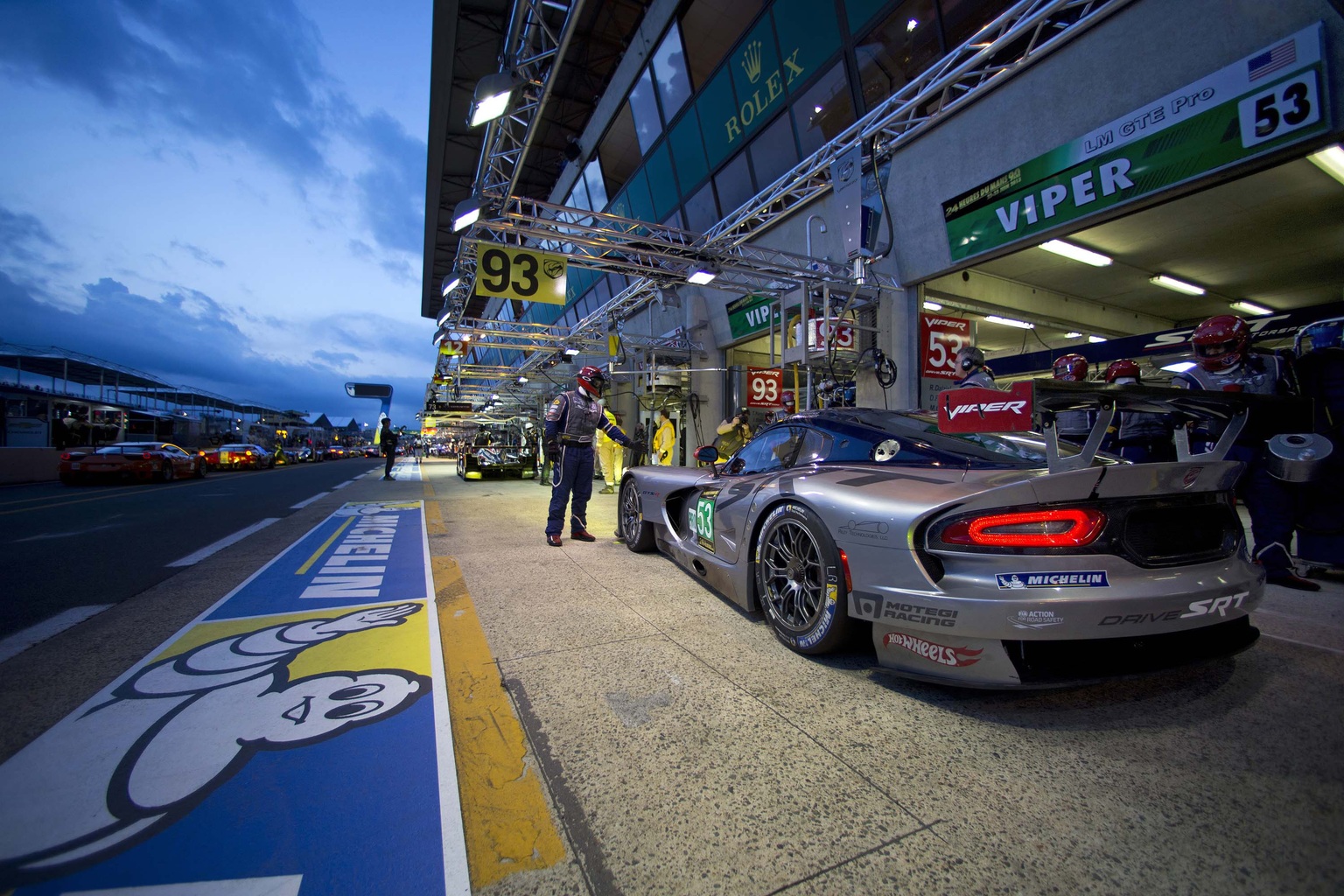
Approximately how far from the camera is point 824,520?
2.23 metres

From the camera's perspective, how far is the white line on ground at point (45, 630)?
240 cm

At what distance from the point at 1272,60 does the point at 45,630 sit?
29.6 feet

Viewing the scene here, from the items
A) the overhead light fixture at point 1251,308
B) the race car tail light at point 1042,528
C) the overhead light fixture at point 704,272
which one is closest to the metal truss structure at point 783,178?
the overhead light fixture at point 704,272

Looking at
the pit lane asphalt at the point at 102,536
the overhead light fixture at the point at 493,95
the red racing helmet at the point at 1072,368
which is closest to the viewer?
the pit lane asphalt at the point at 102,536

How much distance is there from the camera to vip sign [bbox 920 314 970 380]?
7406 millimetres

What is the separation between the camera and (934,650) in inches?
70.8

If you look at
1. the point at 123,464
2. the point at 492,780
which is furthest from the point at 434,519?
the point at 123,464

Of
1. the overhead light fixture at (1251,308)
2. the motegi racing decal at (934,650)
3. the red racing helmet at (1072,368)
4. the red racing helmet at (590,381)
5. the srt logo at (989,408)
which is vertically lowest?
the motegi racing decal at (934,650)

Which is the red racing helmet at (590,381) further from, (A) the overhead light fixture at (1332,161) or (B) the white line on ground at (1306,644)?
(A) the overhead light fixture at (1332,161)

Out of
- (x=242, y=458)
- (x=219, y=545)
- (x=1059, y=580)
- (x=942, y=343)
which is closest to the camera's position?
(x=1059, y=580)

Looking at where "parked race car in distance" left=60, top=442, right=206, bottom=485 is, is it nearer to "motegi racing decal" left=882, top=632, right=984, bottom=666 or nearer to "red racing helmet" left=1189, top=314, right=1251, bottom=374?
"motegi racing decal" left=882, top=632, right=984, bottom=666

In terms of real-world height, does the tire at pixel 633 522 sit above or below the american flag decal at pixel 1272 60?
below

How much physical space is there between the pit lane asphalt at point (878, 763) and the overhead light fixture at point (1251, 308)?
36.2ft

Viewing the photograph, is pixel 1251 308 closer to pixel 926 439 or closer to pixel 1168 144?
pixel 1168 144
